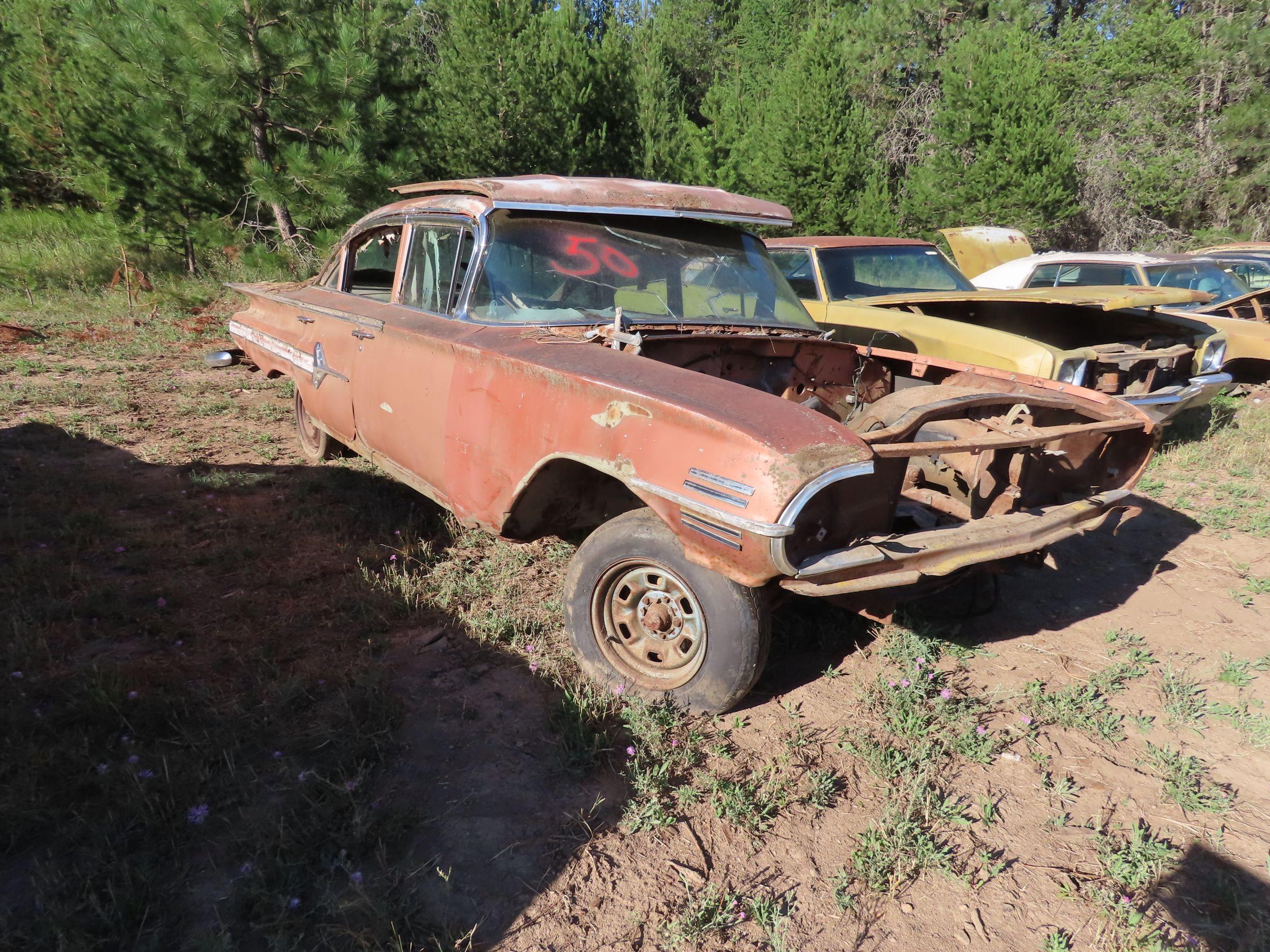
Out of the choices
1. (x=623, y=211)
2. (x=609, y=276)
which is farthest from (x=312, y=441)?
(x=623, y=211)

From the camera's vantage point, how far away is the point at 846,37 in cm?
2055

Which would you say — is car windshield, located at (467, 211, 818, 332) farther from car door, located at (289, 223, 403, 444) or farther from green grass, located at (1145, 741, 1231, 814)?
green grass, located at (1145, 741, 1231, 814)

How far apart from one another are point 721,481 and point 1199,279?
867 centimetres

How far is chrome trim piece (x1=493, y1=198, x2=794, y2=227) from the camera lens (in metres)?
3.38

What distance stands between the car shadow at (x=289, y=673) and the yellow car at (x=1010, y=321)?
3.50m

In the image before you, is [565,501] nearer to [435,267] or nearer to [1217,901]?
[435,267]

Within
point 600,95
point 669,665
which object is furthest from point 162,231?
point 669,665

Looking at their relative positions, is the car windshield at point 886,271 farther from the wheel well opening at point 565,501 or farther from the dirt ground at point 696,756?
the wheel well opening at point 565,501

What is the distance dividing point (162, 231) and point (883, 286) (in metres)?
10.4

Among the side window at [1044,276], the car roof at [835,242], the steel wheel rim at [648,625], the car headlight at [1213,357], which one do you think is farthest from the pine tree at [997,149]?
the steel wheel rim at [648,625]

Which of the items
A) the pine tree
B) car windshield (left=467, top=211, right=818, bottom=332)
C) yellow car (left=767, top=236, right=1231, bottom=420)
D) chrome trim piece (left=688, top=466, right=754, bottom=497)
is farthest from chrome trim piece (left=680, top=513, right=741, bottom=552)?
the pine tree

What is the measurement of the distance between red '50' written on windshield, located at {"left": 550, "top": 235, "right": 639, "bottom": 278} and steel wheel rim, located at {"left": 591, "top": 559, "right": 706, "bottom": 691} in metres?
1.44

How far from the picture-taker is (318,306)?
4.49m

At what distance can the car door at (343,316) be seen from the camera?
4.07 meters
